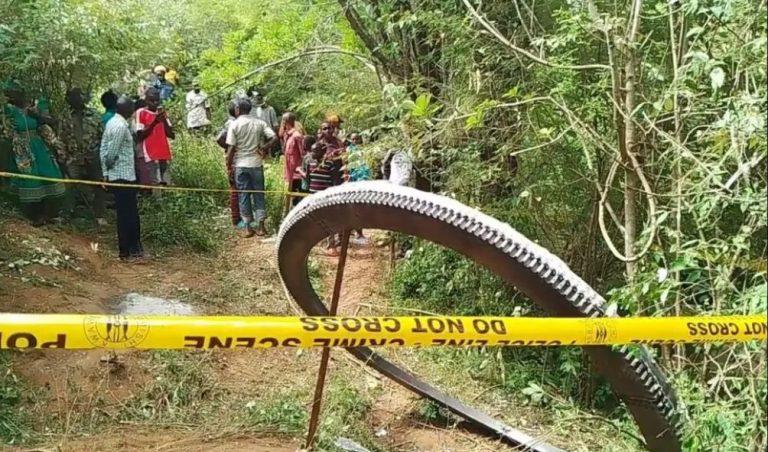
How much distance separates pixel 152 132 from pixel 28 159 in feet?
4.45

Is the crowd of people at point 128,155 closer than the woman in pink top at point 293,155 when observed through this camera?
Yes

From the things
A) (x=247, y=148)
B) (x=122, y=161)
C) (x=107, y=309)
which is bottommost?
(x=107, y=309)

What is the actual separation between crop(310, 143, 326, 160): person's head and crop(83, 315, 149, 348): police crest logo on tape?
6342 millimetres

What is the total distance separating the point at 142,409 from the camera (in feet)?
16.1

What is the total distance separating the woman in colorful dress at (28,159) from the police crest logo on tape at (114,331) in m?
5.56

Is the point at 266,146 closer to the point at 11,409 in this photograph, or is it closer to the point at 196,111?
the point at 196,111

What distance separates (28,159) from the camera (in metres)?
7.04

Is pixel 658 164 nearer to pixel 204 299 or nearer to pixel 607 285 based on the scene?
pixel 607 285

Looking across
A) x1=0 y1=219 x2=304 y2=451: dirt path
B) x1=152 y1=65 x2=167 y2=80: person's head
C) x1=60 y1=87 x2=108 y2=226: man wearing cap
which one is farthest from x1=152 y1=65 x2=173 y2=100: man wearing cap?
x1=0 y1=219 x2=304 y2=451: dirt path

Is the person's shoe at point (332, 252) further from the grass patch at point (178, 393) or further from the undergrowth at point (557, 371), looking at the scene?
the grass patch at point (178, 393)

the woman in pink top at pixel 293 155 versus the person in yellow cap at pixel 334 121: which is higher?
the person in yellow cap at pixel 334 121

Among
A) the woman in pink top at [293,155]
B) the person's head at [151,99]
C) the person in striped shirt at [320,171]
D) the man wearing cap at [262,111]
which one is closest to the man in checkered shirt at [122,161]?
the person's head at [151,99]

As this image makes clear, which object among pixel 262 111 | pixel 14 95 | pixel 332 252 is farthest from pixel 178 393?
pixel 262 111

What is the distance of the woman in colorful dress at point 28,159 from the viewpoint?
22.5ft
